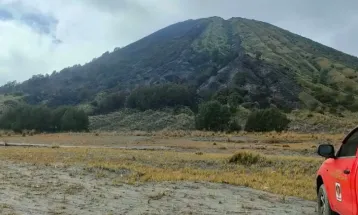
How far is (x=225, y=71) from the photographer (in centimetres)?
11475

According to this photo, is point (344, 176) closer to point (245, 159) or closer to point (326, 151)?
point (326, 151)

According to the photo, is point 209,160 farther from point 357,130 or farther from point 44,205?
point 357,130

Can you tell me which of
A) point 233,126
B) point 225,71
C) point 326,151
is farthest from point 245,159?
point 225,71

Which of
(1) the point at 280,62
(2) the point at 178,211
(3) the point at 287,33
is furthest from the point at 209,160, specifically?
(3) the point at 287,33

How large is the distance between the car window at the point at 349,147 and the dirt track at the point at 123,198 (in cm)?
284

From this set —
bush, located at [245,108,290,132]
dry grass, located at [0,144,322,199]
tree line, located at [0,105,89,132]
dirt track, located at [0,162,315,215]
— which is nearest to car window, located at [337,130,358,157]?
dirt track, located at [0,162,315,215]

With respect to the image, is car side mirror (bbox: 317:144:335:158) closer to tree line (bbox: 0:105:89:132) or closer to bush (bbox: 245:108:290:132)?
bush (bbox: 245:108:290:132)

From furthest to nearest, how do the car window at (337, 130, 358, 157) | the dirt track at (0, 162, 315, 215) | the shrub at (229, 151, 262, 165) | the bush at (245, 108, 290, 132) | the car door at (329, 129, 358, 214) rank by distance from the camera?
the bush at (245, 108, 290, 132) → the shrub at (229, 151, 262, 165) → the dirt track at (0, 162, 315, 215) → the car window at (337, 130, 358, 157) → the car door at (329, 129, 358, 214)

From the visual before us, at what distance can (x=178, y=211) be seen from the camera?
33.4ft

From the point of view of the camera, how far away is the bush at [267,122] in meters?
64.1

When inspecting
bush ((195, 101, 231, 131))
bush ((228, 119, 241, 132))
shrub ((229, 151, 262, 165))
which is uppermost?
bush ((195, 101, 231, 131))

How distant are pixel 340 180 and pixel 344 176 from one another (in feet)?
0.93

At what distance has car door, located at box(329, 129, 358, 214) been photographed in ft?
21.4

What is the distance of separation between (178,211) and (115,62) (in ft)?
539
